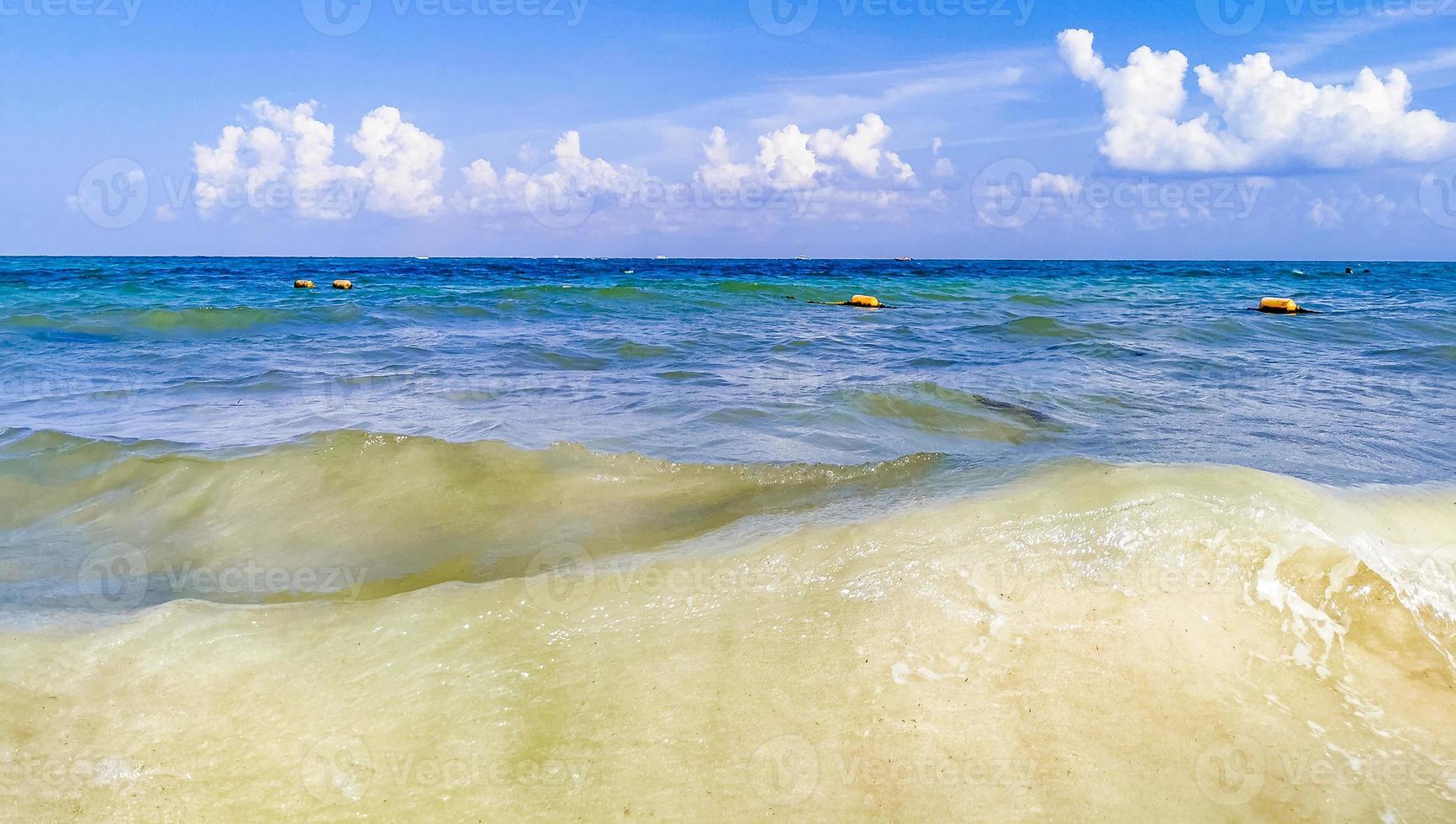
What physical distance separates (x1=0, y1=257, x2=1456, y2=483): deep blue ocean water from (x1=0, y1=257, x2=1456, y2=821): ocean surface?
149 millimetres

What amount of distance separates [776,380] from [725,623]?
6339 millimetres

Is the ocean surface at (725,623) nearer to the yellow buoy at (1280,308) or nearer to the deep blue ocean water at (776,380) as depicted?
the deep blue ocean water at (776,380)

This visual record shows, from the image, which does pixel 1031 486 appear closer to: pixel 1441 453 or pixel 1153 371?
pixel 1441 453

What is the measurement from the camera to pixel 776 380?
9.18m

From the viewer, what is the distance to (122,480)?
515 centimetres

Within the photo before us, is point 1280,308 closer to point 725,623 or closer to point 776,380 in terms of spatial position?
point 776,380

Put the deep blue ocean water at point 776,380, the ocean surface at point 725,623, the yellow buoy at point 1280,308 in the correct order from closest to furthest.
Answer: the ocean surface at point 725,623 < the deep blue ocean water at point 776,380 < the yellow buoy at point 1280,308

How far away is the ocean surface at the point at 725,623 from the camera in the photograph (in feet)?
7.68

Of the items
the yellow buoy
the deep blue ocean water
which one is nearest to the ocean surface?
the deep blue ocean water

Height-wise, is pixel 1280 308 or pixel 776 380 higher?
pixel 1280 308

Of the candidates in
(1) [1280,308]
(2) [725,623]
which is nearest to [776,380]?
(2) [725,623]

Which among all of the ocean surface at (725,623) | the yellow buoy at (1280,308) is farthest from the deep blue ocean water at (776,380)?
the yellow buoy at (1280,308)

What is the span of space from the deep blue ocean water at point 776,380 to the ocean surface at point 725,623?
15 cm

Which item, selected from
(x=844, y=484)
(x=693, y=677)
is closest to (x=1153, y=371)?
(x=844, y=484)
